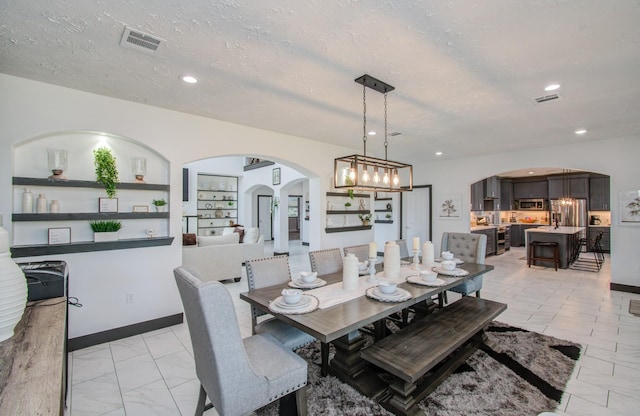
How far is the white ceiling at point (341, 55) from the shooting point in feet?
5.93

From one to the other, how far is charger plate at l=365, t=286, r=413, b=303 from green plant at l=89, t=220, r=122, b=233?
2.83 meters

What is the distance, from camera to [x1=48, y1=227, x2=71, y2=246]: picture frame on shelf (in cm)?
296

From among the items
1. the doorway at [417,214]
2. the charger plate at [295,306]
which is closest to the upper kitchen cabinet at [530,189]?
the doorway at [417,214]

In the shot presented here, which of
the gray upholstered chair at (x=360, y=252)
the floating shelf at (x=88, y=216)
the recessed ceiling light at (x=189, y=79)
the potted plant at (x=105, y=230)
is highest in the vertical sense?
the recessed ceiling light at (x=189, y=79)

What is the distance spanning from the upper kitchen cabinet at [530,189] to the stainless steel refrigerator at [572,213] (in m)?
0.81

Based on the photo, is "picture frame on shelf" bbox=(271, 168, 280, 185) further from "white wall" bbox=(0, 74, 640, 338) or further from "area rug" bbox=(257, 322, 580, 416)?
"area rug" bbox=(257, 322, 580, 416)

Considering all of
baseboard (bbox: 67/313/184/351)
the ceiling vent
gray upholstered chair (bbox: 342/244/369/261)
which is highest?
the ceiling vent

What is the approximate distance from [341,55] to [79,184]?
9.86 feet

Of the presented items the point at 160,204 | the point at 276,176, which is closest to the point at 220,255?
the point at 160,204

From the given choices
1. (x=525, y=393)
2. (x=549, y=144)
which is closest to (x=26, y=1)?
(x=525, y=393)

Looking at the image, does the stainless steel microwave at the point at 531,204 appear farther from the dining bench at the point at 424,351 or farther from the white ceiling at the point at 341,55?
the dining bench at the point at 424,351

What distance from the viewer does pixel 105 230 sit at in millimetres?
3205

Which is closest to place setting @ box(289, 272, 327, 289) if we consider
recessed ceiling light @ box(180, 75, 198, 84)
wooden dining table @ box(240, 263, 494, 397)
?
wooden dining table @ box(240, 263, 494, 397)

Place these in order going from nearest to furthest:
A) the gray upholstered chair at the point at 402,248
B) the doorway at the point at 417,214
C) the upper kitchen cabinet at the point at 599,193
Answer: the gray upholstered chair at the point at 402,248, the doorway at the point at 417,214, the upper kitchen cabinet at the point at 599,193
